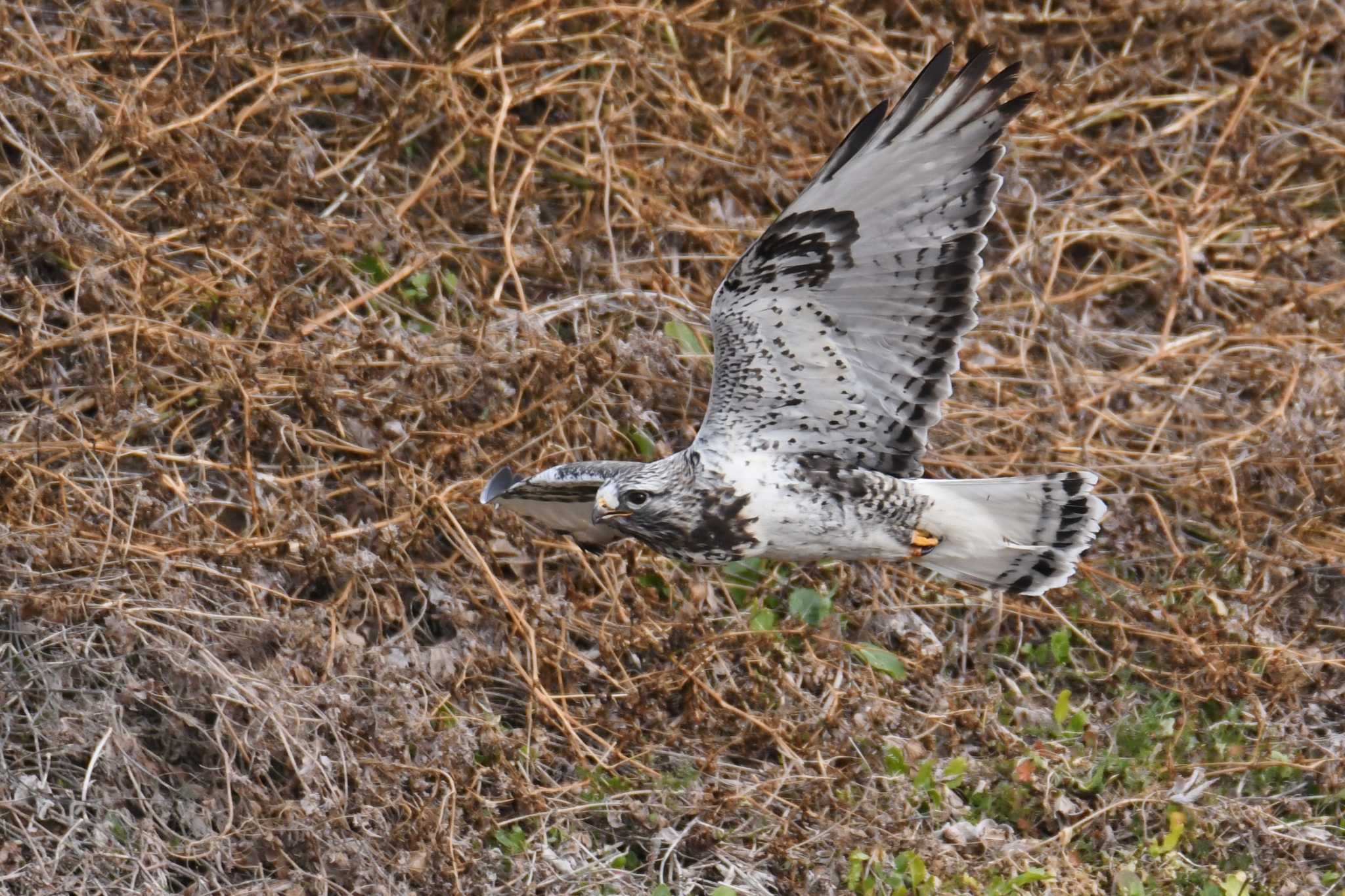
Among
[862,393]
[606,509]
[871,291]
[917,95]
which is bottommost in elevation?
[606,509]

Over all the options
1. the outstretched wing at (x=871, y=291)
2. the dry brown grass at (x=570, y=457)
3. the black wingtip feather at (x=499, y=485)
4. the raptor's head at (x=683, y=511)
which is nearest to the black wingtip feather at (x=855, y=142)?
the outstretched wing at (x=871, y=291)

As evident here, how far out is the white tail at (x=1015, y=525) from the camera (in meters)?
4.38

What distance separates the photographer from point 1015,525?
4.45 meters

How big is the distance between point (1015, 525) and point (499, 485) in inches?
58.3

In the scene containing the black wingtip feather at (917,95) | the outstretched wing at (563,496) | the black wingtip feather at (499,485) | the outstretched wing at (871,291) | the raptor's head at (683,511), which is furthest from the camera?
the black wingtip feather at (499,485)

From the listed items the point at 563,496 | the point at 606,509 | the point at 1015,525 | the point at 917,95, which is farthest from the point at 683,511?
the point at 917,95

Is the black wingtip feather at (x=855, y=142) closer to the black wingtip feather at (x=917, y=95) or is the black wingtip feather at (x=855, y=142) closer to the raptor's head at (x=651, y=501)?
the black wingtip feather at (x=917, y=95)

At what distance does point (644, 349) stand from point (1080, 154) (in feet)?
8.00

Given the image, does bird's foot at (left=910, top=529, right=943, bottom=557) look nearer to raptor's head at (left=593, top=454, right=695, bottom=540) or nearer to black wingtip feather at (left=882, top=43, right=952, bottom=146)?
raptor's head at (left=593, top=454, right=695, bottom=540)

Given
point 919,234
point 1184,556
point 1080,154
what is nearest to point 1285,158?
point 1080,154

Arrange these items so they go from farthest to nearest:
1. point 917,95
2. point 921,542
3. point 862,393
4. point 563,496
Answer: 1. point 563,496
2. point 921,542
3. point 862,393
4. point 917,95

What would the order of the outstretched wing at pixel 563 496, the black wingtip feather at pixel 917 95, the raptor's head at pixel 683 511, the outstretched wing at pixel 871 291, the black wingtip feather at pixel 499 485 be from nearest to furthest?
the black wingtip feather at pixel 917 95, the outstretched wing at pixel 871 291, the raptor's head at pixel 683 511, the outstretched wing at pixel 563 496, the black wingtip feather at pixel 499 485

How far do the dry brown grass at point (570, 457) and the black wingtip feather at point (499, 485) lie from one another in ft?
1.65

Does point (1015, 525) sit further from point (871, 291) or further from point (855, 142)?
point (855, 142)
